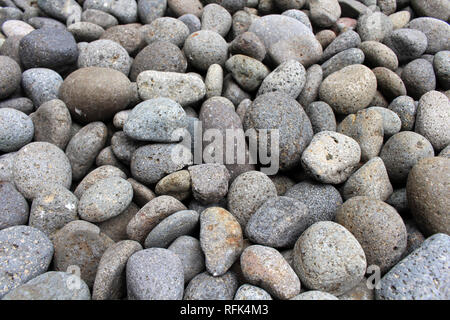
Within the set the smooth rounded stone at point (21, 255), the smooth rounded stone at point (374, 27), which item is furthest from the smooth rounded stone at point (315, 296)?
the smooth rounded stone at point (374, 27)

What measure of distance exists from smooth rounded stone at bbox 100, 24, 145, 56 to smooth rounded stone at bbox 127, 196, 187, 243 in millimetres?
1768

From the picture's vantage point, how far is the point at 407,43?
3102mm

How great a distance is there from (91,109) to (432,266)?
2.37 m

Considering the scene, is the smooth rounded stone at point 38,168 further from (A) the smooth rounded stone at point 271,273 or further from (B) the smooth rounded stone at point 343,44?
(B) the smooth rounded stone at point 343,44

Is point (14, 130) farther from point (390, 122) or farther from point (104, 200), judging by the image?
point (390, 122)

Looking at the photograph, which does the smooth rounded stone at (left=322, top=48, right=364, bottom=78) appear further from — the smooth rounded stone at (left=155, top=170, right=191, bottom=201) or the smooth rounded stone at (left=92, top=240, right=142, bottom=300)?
the smooth rounded stone at (left=92, top=240, right=142, bottom=300)

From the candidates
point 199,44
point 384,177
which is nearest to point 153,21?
point 199,44

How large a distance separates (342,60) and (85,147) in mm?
2191

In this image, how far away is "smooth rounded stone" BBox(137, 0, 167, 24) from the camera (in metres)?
3.51

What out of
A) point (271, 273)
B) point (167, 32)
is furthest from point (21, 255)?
point (167, 32)

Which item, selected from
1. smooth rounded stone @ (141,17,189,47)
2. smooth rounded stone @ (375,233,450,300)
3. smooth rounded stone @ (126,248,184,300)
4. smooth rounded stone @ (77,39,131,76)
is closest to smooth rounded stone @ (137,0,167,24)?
smooth rounded stone @ (141,17,189,47)

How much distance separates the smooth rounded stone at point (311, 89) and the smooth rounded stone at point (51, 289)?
2.08 metres

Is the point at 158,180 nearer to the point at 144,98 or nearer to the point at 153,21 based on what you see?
the point at 144,98

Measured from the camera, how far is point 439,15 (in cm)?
A: 367
